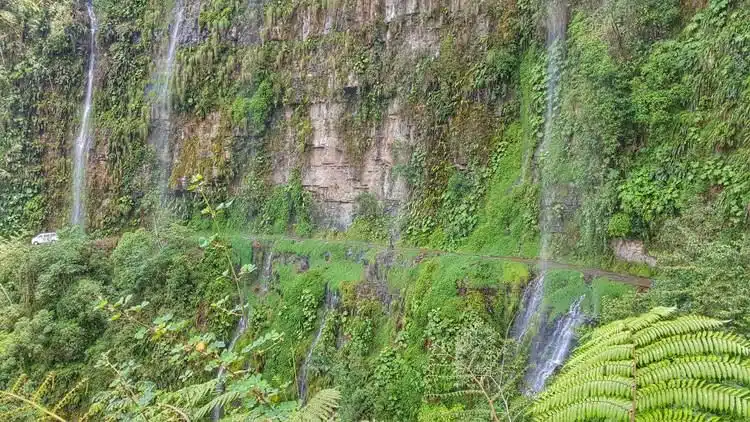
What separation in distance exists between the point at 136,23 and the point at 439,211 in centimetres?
1857

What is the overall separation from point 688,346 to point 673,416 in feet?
1.45

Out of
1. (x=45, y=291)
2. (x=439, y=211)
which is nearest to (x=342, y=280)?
(x=439, y=211)

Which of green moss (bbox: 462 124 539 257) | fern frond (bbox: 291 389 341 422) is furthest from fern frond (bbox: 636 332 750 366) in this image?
green moss (bbox: 462 124 539 257)

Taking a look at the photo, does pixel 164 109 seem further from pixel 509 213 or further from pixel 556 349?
pixel 556 349

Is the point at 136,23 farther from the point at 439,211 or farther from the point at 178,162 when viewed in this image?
the point at 439,211

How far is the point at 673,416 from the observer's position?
199 centimetres

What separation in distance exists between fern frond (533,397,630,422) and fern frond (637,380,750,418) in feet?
0.23

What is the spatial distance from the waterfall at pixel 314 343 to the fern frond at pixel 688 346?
32.8 ft

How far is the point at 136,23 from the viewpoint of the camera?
23641mm

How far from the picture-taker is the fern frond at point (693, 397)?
6.61 ft

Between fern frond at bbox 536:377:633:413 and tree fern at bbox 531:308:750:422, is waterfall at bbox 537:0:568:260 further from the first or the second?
fern frond at bbox 536:377:633:413

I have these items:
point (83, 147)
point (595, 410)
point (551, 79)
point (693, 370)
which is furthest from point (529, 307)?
point (83, 147)

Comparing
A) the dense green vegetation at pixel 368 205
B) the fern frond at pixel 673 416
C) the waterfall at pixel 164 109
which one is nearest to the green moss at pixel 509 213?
the dense green vegetation at pixel 368 205

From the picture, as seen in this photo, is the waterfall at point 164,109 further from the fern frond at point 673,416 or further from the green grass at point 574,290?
the fern frond at point 673,416
